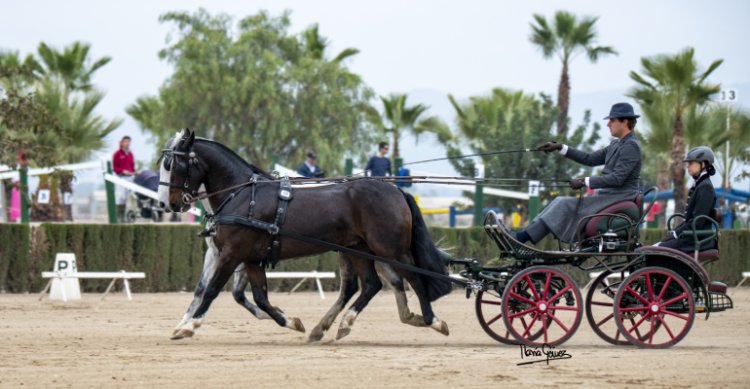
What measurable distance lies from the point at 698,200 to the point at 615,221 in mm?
879

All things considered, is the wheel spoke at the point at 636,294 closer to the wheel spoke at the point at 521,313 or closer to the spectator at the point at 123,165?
the wheel spoke at the point at 521,313

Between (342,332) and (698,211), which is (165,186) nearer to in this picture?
(342,332)

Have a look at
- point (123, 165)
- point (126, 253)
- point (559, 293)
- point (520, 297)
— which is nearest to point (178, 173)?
point (520, 297)

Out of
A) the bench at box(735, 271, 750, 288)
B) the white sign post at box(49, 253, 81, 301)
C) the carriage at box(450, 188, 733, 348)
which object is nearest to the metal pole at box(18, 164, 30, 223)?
the white sign post at box(49, 253, 81, 301)

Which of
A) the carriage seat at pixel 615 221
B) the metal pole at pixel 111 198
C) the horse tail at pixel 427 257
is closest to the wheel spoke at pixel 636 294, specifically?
the carriage seat at pixel 615 221

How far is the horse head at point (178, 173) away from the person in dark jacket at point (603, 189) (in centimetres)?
330

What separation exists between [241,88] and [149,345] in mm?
34947

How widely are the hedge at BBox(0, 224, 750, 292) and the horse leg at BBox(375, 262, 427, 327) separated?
5.47 meters

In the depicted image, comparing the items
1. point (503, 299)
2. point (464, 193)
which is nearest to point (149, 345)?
point (503, 299)

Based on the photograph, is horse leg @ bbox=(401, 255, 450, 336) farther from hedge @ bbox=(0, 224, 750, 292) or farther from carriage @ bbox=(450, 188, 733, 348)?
hedge @ bbox=(0, 224, 750, 292)

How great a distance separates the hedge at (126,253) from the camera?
17516mm

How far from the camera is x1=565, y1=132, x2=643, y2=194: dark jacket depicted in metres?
10.4

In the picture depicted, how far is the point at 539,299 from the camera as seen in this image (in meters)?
10.4

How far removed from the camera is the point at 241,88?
44875mm
